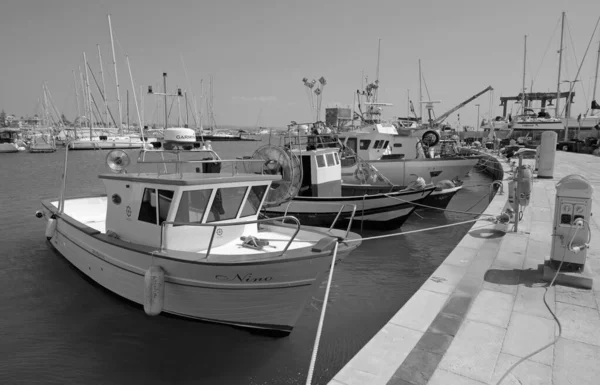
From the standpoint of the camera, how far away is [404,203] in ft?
44.0

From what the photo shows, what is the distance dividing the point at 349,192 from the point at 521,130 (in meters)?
48.7

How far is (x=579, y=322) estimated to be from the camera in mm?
4551

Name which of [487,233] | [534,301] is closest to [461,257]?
[534,301]

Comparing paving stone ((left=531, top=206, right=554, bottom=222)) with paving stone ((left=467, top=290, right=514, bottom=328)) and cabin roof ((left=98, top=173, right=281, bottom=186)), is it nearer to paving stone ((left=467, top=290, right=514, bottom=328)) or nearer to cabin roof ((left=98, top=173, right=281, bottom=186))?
paving stone ((left=467, top=290, right=514, bottom=328))

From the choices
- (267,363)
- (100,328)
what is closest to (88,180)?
(100,328)

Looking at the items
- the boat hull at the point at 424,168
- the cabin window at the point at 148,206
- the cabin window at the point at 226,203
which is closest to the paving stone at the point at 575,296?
the cabin window at the point at 226,203

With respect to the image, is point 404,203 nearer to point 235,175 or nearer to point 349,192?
point 349,192

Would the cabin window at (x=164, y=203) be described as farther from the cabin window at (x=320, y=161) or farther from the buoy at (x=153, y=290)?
the cabin window at (x=320, y=161)

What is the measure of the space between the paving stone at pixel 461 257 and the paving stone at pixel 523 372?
2.78 metres

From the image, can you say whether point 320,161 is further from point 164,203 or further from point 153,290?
point 153,290

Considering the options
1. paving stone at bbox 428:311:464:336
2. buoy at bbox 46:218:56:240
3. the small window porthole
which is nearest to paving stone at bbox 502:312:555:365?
paving stone at bbox 428:311:464:336

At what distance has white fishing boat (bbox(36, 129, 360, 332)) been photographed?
5.71 metres

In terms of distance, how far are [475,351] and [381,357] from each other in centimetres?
99

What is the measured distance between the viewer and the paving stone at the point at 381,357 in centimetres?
361
